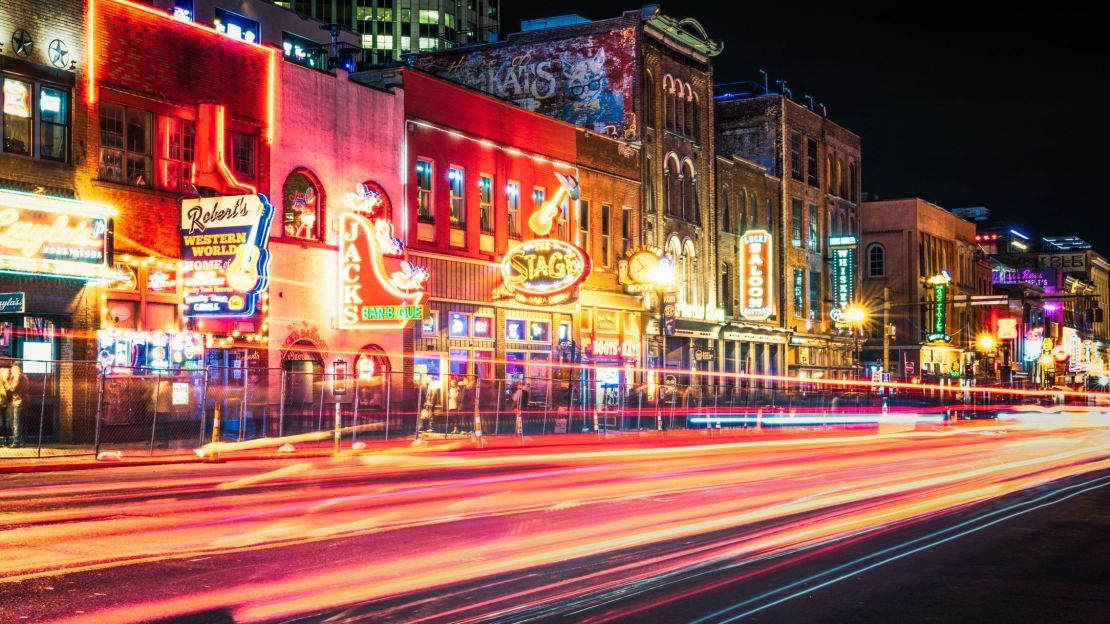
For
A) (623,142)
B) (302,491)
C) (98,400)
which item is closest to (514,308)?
(623,142)

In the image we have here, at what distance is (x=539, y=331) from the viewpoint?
42.7m

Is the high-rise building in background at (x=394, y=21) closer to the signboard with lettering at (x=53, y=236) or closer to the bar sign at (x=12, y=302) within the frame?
the signboard with lettering at (x=53, y=236)

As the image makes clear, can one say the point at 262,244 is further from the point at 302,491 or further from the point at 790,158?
the point at 790,158

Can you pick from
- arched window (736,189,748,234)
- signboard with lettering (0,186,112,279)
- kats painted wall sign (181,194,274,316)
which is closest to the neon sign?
kats painted wall sign (181,194,274,316)

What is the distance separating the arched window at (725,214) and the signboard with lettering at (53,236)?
34274 millimetres

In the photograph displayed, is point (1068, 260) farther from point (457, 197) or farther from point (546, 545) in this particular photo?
point (546, 545)

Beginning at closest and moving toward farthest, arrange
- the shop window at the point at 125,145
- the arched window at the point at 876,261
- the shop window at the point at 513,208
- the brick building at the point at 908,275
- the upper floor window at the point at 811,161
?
the shop window at the point at 125,145, the shop window at the point at 513,208, the upper floor window at the point at 811,161, the brick building at the point at 908,275, the arched window at the point at 876,261

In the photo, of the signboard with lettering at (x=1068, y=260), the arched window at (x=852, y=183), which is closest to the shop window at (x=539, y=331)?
the arched window at (x=852, y=183)

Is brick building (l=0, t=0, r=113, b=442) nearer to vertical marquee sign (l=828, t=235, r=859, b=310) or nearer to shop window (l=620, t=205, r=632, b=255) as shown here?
shop window (l=620, t=205, r=632, b=255)

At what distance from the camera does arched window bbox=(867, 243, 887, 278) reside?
7848 cm

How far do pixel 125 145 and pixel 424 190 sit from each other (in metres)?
11.1

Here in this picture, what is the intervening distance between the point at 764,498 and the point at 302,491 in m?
6.79

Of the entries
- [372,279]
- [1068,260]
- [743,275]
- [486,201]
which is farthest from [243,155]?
[1068,260]

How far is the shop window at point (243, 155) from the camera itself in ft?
101
